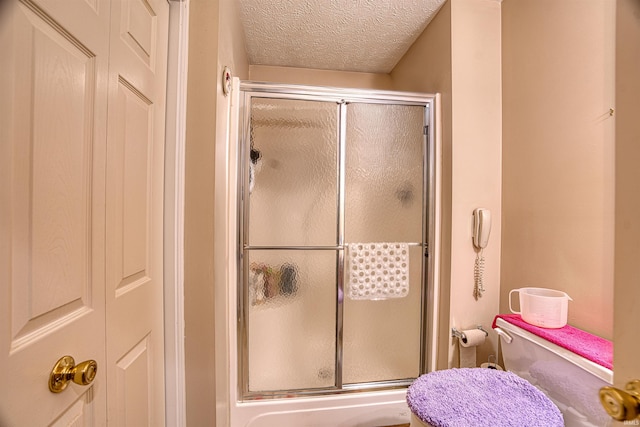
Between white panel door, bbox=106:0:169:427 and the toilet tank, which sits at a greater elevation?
white panel door, bbox=106:0:169:427

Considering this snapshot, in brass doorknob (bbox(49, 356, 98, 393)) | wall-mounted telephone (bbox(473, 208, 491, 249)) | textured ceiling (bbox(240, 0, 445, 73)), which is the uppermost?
textured ceiling (bbox(240, 0, 445, 73))

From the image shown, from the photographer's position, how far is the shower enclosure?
156cm

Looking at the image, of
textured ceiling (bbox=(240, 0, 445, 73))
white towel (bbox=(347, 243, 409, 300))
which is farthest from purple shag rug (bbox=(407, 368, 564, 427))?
textured ceiling (bbox=(240, 0, 445, 73))

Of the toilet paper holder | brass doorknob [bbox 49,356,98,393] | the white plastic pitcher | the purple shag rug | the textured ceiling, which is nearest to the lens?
brass doorknob [bbox 49,356,98,393]

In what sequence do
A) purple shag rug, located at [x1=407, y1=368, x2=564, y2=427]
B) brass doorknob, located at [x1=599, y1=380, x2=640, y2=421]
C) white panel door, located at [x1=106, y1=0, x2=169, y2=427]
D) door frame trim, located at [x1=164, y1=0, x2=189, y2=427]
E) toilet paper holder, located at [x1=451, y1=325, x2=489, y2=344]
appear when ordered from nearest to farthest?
brass doorknob, located at [x1=599, y1=380, x2=640, y2=421] < white panel door, located at [x1=106, y1=0, x2=169, y2=427] < purple shag rug, located at [x1=407, y1=368, x2=564, y2=427] < door frame trim, located at [x1=164, y1=0, x2=189, y2=427] < toilet paper holder, located at [x1=451, y1=325, x2=489, y2=344]

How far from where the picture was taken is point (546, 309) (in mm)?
1058

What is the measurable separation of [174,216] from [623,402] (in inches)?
44.8

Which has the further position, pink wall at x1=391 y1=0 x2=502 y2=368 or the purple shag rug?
pink wall at x1=391 y1=0 x2=502 y2=368

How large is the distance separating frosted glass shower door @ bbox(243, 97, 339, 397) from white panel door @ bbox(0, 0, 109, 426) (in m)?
0.96

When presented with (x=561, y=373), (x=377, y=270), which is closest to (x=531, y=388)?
(x=561, y=373)

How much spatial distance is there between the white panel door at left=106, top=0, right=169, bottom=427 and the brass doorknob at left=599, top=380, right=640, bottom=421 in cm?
97

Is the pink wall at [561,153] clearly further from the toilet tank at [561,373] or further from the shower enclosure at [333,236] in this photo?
the shower enclosure at [333,236]

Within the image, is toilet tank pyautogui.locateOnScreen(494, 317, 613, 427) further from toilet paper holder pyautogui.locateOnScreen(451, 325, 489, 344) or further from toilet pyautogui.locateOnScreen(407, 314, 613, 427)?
toilet paper holder pyautogui.locateOnScreen(451, 325, 489, 344)

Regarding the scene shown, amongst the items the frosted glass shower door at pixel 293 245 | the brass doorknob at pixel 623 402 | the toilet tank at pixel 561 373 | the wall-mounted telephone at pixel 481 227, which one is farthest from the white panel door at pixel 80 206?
the wall-mounted telephone at pixel 481 227
